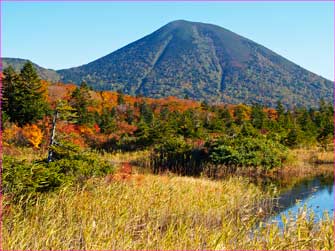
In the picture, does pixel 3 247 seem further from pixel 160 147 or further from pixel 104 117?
pixel 104 117

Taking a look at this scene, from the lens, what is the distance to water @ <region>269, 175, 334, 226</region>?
11211 millimetres

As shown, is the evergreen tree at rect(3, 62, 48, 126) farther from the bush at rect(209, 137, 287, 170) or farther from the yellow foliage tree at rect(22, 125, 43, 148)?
the bush at rect(209, 137, 287, 170)

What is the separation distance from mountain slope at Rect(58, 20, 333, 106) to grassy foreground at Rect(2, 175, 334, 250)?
3805 inches

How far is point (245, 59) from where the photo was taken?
15712 cm

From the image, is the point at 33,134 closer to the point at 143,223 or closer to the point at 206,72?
the point at 143,223

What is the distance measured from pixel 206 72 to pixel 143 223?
140 meters

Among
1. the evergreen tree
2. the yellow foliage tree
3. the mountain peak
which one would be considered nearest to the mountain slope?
the mountain peak

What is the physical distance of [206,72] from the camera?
14512 centimetres

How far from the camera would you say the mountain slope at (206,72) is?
12088 cm

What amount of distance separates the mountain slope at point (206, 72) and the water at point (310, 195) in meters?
87.8

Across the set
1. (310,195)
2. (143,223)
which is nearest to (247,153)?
(310,195)

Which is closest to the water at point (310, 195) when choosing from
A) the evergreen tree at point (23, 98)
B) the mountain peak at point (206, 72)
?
the evergreen tree at point (23, 98)

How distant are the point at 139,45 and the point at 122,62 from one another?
83.5 ft

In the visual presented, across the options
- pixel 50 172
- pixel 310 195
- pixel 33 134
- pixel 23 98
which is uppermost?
pixel 23 98
